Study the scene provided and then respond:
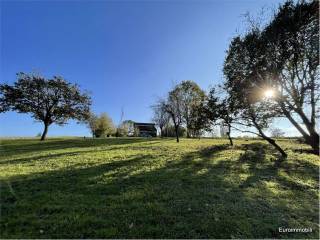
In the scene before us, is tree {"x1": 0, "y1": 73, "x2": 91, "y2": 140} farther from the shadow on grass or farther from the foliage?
the foliage

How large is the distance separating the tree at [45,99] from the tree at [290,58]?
32.6 m

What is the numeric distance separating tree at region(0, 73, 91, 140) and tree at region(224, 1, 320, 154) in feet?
107

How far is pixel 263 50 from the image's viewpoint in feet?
47.8

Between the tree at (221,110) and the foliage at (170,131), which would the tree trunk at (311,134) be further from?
the foliage at (170,131)

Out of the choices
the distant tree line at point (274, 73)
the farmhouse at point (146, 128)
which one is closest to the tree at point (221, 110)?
the distant tree line at point (274, 73)

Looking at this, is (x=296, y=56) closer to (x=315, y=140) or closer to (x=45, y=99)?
(x=315, y=140)

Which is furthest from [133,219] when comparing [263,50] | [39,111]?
[39,111]

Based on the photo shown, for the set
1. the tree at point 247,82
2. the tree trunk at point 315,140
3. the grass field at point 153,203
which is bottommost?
the grass field at point 153,203

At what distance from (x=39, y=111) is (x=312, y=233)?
41.0 metres

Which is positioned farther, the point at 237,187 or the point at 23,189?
the point at 237,187

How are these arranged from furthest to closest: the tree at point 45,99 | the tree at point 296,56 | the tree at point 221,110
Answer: the tree at point 45,99, the tree at point 221,110, the tree at point 296,56

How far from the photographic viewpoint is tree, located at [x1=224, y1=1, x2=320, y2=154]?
13539mm

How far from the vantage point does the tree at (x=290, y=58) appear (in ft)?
44.4

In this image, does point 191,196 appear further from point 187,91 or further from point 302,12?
point 187,91
